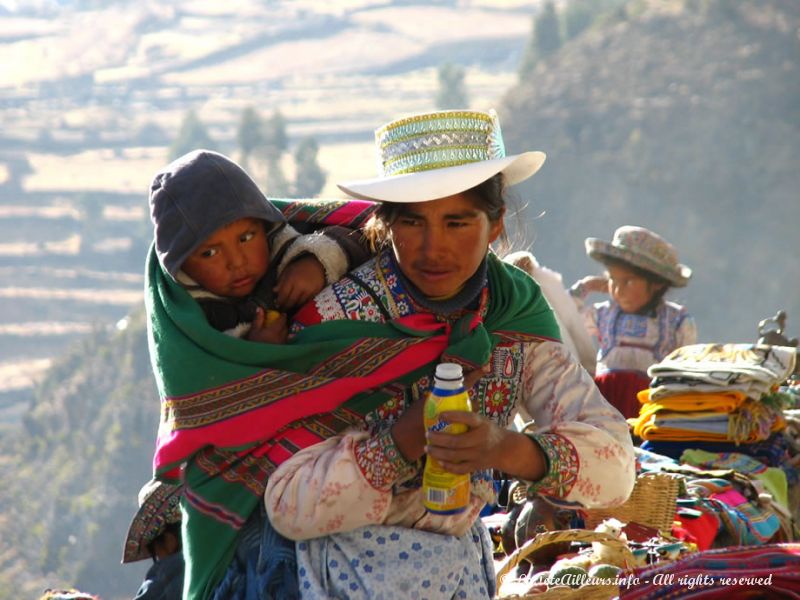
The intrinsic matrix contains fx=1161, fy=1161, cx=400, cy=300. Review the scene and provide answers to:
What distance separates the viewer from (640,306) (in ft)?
21.2

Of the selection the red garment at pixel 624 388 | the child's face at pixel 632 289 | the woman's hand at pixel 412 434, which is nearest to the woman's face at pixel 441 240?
the woman's hand at pixel 412 434

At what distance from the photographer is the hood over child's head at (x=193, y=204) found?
88.9 inches

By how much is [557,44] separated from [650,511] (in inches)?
2680

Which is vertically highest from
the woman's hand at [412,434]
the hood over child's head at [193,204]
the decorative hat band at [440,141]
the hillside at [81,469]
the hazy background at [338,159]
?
the decorative hat band at [440,141]

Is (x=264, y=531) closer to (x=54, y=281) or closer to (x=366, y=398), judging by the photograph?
(x=366, y=398)

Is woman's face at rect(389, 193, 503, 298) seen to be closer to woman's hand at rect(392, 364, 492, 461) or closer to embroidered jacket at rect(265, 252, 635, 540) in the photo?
embroidered jacket at rect(265, 252, 635, 540)

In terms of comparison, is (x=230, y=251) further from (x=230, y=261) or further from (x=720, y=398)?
(x=720, y=398)

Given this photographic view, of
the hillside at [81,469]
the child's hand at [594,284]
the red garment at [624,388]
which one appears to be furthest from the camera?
the hillside at [81,469]

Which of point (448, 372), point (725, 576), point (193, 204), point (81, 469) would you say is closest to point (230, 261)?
point (193, 204)

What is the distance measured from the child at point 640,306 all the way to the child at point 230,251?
13.1 ft

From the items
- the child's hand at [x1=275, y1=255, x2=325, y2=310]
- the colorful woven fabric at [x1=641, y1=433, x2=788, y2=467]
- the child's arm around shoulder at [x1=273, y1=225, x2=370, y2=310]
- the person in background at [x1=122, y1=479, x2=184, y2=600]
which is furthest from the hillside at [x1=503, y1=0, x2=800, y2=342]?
the child's hand at [x1=275, y1=255, x2=325, y2=310]

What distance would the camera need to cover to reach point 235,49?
10650 centimetres

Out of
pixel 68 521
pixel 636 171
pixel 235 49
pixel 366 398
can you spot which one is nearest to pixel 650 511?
pixel 366 398

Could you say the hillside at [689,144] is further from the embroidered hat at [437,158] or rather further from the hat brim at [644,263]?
the embroidered hat at [437,158]
